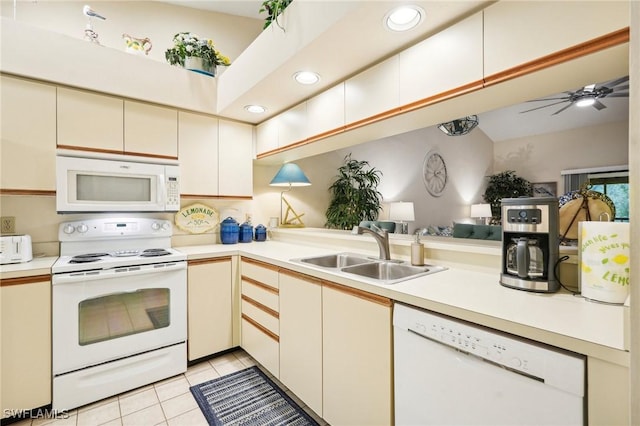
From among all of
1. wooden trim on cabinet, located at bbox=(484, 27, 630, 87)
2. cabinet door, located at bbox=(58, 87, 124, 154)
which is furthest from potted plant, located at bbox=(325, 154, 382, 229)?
wooden trim on cabinet, located at bbox=(484, 27, 630, 87)

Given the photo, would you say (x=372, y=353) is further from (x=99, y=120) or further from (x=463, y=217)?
(x=463, y=217)

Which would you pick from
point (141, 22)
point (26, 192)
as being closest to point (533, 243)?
point (26, 192)

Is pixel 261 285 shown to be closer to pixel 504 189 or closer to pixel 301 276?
pixel 301 276

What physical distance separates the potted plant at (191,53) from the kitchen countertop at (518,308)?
2.15 m

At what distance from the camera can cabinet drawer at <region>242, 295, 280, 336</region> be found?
6.22ft

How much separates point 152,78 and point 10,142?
1.00m

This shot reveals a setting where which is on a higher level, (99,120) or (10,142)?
(99,120)

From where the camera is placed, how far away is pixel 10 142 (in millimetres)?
1827

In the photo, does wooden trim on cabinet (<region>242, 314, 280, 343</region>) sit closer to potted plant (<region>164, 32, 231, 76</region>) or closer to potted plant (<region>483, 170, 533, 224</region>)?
potted plant (<region>164, 32, 231, 76</region>)

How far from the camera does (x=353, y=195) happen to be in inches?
139

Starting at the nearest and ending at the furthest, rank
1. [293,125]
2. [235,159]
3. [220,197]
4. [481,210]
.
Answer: [293,125], [220,197], [235,159], [481,210]

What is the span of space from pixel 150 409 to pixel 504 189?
5.65 metres

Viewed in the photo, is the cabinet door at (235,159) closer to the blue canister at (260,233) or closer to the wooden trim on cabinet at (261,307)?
the blue canister at (260,233)

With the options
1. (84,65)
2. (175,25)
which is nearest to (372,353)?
(84,65)
